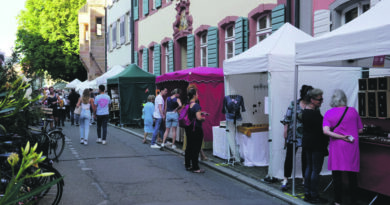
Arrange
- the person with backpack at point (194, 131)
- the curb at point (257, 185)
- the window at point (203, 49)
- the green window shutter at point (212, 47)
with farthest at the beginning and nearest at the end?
the window at point (203, 49)
the green window shutter at point (212, 47)
the person with backpack at point (194, 131)
the curb at point (257, 185)

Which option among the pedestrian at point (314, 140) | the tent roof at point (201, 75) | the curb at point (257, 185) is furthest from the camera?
the tent roof at point (201, 75)

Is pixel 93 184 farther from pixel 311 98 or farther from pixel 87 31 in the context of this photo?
pixel 87 31

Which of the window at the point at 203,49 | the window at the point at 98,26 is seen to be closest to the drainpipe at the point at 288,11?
the window at the point at 203,49

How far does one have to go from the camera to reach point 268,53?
7879 millimetres

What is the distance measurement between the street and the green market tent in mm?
8179

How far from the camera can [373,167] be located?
6.14 metres

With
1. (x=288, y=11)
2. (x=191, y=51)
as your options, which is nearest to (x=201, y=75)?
(x=288, y=11)

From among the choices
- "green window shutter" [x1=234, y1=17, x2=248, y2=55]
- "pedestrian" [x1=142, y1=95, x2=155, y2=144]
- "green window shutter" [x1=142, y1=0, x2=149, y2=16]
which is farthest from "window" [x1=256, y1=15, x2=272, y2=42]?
"green window shutter" [x1=142, y1=0, x2=149, y2=16]

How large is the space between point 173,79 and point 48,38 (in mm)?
35017

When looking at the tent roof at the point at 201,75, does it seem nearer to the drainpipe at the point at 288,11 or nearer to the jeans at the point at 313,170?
the drainpipe at the point at 288,11

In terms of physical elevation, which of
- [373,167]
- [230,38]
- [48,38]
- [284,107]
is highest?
[48,38]

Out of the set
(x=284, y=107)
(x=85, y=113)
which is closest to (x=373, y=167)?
(x=284, y=107)

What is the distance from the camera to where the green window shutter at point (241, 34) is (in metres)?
14.4

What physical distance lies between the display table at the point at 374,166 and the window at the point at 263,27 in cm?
747
